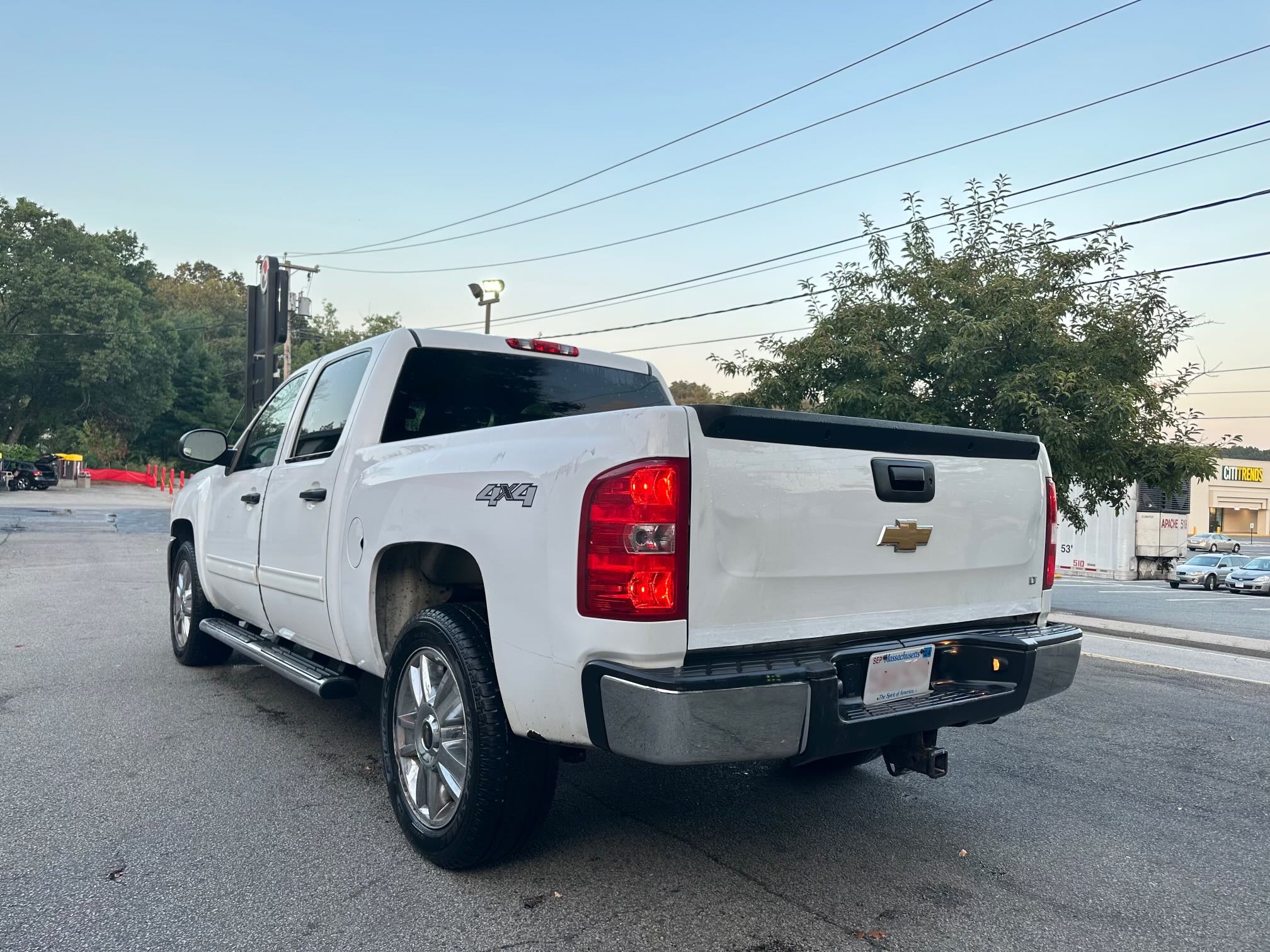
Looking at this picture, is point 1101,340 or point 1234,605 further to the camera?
point 1234,605

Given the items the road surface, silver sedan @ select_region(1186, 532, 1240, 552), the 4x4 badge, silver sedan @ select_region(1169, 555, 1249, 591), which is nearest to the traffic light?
the road surface

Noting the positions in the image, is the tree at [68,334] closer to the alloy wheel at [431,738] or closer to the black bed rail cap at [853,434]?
the alloy wheel at [431,738]

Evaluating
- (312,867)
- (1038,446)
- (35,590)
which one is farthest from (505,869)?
(35,590)

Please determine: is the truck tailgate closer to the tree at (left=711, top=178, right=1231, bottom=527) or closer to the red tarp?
the tree at (left=711, top=178, right=1231, bottom=527)

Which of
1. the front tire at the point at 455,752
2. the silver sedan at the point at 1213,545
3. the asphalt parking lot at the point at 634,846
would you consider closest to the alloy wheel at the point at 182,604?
the asphalt parking lot at the point at 634,846

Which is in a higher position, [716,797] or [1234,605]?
[716,797]

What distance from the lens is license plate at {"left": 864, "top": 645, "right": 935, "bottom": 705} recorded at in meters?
3.11

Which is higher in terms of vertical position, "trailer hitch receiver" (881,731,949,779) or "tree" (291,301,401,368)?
"tree" (291,301,401,368)

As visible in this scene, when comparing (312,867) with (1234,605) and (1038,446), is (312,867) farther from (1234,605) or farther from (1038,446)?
(1234,605)

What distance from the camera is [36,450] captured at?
4938 cm

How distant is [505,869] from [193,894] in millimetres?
974

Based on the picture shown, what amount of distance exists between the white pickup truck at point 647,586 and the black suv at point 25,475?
42.4m

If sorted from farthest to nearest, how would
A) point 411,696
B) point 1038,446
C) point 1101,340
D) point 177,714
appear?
point 1101,340, point 177,714, point 1038,446, point 411,696

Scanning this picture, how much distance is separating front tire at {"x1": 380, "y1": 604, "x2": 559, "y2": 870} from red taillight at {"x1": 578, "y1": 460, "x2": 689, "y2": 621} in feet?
2.19
